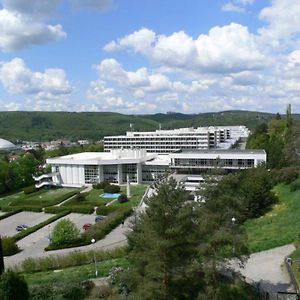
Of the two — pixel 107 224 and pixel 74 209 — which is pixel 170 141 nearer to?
pixel 74 209

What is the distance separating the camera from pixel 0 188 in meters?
73.5

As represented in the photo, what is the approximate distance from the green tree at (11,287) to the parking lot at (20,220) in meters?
29.3

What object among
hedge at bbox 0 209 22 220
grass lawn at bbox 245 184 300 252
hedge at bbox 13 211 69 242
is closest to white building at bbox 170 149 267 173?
grass lawn at bbox 245 184 300 252

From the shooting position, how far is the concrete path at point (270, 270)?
21.7m

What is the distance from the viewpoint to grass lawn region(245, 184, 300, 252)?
28878 millimetres

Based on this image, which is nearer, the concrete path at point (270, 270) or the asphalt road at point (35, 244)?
the concrete path at point (270, 270)

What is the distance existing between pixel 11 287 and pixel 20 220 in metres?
36.3

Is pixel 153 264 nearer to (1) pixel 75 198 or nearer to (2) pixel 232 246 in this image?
(2) pixel 232 246

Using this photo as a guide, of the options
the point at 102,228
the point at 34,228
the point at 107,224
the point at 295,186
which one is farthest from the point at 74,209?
the point at 295,186

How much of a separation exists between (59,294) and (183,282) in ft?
27.6

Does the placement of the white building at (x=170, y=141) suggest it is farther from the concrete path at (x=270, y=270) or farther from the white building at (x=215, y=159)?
the concrete path at (x=270, y=270)

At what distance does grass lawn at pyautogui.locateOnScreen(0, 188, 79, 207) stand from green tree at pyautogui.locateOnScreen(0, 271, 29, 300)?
41141 mm

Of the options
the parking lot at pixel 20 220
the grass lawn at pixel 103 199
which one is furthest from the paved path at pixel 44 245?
the grass lawn at pixel 103 199

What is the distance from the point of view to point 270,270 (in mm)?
24141
